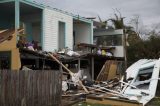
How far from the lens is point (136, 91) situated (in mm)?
16391

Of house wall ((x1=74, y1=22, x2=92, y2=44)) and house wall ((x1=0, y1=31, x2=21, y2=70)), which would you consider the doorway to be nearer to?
house wall ((x1=74, y1=22, x2=92, y2=44))

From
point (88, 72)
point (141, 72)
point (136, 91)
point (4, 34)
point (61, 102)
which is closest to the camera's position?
point (61, 102)

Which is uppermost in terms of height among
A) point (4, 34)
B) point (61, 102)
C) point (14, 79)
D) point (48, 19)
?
point (48, 19)

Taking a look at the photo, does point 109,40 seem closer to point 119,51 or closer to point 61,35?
point 119,51

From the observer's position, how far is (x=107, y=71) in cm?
2514

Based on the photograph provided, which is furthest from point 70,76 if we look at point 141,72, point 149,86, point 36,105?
point 36,105

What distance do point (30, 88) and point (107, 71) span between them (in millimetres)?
13288

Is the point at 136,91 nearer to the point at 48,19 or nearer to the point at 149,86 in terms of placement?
the point at 149,86

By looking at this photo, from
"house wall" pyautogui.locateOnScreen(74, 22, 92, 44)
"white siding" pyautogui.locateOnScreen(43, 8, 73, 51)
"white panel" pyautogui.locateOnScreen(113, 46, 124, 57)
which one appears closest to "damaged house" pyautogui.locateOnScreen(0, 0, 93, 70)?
"white siding" pyautogui.locateOnScreen(43, 8, 73, 51)

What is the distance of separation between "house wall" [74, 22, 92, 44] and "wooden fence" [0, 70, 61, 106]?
14.3 meters

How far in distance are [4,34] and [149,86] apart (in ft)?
26.9

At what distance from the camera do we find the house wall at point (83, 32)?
1115 inches

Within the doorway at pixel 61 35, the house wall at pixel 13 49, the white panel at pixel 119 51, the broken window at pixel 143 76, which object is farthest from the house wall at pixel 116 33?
the house wall at pixel 13 49

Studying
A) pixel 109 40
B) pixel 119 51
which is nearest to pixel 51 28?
pixel 119 51
